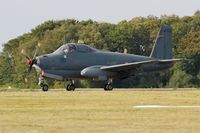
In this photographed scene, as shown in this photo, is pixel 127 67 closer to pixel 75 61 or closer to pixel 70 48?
pixel 75 61

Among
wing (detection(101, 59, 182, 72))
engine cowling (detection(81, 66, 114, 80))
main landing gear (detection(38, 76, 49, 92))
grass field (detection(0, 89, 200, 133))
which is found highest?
wing (detection(101, 59, 182, 72))

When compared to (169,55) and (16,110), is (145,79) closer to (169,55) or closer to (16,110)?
(169,55)

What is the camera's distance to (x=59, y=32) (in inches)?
4934

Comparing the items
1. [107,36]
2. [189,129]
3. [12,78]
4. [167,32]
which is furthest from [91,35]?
[189,129]

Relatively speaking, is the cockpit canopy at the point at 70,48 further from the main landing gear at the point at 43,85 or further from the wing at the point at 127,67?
the main landing gear at the point at 43,85

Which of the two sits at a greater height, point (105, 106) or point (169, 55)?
point (169, 55)

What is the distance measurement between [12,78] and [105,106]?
84321 mm

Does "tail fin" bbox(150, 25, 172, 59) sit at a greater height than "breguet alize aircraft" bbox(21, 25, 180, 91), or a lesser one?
greater

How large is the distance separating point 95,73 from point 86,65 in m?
1.06

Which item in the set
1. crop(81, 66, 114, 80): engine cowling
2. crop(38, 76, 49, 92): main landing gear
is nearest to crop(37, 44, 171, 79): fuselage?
crop(81, 66, 114, 80): engine cowling

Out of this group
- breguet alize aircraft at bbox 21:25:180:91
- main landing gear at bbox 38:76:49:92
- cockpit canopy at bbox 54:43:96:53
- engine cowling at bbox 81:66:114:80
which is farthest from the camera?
engine cowling at bbox 81:66:114:80

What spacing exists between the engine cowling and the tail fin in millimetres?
Result: 7657

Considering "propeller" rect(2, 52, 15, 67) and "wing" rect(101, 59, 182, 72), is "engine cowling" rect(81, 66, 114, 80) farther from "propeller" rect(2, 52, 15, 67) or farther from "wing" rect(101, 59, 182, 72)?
"propeller" rect(2, 52, 15, 67)

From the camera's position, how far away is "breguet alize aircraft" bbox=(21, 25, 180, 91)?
63375 millimetres
